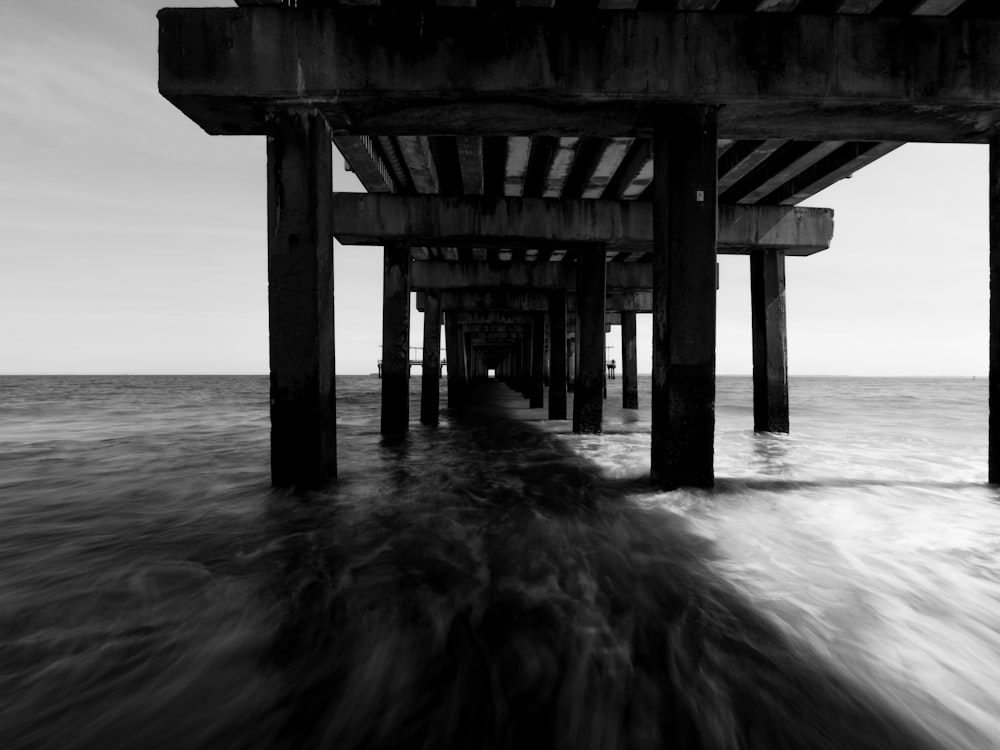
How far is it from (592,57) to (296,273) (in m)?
3.36

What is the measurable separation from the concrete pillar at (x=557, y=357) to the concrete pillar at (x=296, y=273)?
8.37 m

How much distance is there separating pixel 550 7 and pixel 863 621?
516cm

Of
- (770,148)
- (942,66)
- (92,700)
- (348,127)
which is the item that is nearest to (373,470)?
(348,127)


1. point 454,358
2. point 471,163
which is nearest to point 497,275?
point 471,163

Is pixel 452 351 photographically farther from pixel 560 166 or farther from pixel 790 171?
pixel 790 171

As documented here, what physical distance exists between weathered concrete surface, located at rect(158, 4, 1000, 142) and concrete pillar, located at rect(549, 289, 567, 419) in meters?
8.38

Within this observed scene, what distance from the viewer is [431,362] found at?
13844mm

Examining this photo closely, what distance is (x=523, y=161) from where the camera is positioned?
7543 mm

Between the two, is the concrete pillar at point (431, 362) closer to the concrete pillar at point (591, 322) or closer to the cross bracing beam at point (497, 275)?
the cross bracing beam at point (497, 275)

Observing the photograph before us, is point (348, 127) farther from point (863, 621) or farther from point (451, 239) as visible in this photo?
point (863, 621)

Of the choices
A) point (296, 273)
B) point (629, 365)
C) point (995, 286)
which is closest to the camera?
point (296, 273)

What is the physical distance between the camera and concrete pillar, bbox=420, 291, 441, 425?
13000 mm

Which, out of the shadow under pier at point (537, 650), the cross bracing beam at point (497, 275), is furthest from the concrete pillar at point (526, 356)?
the shadow under pier at point (537, 650)

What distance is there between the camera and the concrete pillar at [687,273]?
488 cm
